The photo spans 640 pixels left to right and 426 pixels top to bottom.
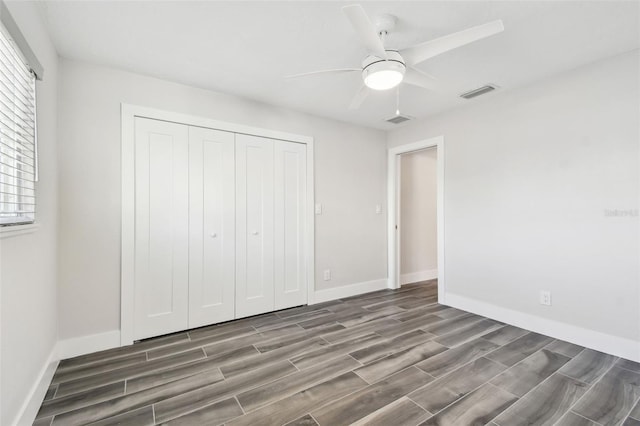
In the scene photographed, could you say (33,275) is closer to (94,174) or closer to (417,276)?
(94,174)

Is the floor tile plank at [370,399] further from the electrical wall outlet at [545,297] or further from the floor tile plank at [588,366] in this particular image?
the electrical wall outlet at [545,297]

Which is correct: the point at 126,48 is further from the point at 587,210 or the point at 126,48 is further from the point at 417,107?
the point at 587,210

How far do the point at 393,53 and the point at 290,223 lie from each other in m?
2.14

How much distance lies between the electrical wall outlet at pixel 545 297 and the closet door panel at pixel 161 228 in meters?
3.43

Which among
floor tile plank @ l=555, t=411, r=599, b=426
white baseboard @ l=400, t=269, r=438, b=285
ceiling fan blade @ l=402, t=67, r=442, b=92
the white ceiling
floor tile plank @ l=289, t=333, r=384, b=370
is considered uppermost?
the white ceiling

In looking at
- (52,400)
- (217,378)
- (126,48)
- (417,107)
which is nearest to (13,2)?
(126,48)

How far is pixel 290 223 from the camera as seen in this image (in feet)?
11.4

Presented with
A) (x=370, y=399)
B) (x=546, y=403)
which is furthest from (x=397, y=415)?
(x=546, y=403)

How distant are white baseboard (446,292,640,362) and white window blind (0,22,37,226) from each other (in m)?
3.90

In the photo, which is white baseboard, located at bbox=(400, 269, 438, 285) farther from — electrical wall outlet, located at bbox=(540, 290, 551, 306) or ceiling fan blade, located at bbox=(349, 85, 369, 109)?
ceiling fan blade, located at bbox=(349, 85, 369, 109)

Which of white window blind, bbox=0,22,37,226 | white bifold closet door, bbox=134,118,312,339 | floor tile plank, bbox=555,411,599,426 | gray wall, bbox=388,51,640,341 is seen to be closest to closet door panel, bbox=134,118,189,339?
white bifold closet door, bbox=134,118,312,339

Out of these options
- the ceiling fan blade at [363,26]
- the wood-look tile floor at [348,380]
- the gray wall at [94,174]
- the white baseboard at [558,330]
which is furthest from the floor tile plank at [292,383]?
the ceiling fan blade at [363,26]

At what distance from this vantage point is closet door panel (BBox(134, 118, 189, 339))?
260 cm

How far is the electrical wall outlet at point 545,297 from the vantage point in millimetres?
2707
